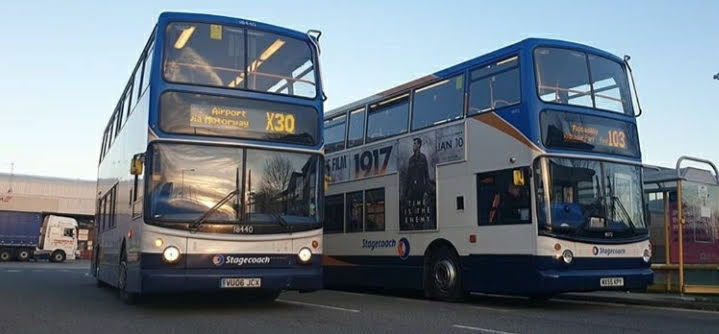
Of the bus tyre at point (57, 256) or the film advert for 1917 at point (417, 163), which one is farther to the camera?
the bus tyre at point (57, 256)

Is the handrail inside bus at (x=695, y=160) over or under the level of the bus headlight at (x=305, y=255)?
over

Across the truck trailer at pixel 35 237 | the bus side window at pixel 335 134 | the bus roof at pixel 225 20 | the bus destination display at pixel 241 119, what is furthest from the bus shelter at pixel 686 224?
the truck trailer at pixel 35 237

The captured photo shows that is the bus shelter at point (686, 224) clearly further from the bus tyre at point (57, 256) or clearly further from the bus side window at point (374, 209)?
the bus tyre at point (57, 256)

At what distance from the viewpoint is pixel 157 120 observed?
34.2ft

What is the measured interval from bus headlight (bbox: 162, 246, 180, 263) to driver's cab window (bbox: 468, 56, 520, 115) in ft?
19.5

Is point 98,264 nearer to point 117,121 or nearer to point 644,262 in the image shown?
point 117,121

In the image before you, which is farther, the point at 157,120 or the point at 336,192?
the point at 336,192

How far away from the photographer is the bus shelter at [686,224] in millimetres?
14539

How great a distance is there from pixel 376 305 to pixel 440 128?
3666 millimetres

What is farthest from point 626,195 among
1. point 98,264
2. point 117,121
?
point 98,264

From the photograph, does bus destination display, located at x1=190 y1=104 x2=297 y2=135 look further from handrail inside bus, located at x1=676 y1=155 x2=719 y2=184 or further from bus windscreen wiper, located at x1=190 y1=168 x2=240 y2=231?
handrail inside bus, located at x1=676 y1=155 x2=719 y2=184

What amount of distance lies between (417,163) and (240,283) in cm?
534

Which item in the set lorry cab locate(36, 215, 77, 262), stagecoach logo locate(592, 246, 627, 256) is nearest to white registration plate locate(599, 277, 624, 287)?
stagecoach logo locate(592, 246, 627, 256)

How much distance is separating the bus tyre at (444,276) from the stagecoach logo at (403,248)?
0.66 metres
